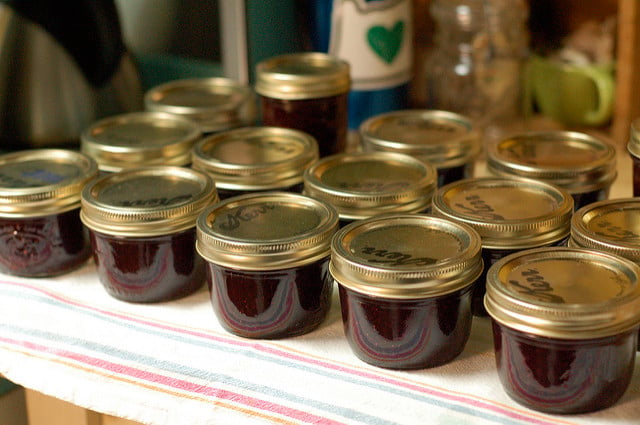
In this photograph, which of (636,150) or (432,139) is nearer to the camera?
Result: (636,150)

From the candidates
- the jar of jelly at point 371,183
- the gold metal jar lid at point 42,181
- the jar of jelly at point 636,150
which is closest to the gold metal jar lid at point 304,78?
the jar of jelly at point 371,183

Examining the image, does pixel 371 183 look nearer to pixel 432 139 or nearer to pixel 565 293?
pixel 432 139

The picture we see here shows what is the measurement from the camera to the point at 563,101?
1197 millimetres

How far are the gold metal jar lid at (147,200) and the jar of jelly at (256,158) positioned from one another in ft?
0.08

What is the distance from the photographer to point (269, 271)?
0.74m

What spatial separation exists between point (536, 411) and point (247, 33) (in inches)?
25.3

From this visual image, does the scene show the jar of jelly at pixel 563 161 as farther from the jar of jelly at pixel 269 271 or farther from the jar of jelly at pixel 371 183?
the jar of jelly at pixel 269 271

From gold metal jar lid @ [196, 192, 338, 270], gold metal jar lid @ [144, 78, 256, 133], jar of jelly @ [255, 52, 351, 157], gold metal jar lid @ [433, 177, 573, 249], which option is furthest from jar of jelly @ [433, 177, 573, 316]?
gold metal jar lid @ [144, 78, 256, 133]

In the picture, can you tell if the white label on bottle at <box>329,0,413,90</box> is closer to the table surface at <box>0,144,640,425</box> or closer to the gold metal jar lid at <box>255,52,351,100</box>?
the gold metal jar lid at <box>255,52,351,100</box>

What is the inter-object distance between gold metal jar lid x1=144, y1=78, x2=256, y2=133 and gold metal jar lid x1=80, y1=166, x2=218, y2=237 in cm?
16

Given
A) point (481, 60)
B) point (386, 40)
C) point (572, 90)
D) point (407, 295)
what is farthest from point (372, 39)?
point (407, 295)

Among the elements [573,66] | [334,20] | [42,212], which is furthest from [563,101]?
[42,212]

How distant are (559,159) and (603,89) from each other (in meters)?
0.30

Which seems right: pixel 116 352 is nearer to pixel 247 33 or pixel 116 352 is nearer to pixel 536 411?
pixel 536 411
